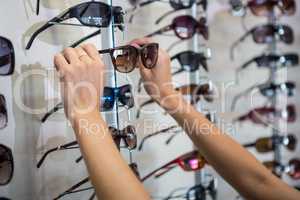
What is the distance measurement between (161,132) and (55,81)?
1.28 ft

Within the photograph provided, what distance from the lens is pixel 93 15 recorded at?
55cm

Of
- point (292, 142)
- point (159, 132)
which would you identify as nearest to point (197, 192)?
point (159, 132)

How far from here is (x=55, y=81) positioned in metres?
0.57

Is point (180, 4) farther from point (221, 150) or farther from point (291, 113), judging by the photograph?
point (291, 113)

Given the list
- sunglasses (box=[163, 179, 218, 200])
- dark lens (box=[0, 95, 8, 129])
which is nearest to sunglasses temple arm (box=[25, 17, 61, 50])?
dark lens (box=[0, 95, 8, 129])

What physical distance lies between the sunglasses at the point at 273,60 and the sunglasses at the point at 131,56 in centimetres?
59

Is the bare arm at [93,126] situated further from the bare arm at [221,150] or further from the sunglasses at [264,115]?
the sunglasses at [264,115]

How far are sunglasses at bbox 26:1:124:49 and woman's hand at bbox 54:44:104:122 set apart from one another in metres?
0.11

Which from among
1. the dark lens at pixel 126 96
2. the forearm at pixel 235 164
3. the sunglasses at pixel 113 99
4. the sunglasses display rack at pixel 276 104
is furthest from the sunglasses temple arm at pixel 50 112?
the sunglasses display rack at pixel 276 104

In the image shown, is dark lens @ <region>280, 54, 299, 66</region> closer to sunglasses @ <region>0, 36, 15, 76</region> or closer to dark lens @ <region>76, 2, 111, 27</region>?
dark lens @ <region>76, 2, 111, 27</region>

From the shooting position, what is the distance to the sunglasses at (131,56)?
21.2 inches

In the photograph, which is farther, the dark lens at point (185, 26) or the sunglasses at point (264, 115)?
the sunglasses at point (264, 115)

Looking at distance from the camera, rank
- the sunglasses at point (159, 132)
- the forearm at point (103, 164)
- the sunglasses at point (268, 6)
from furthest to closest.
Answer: the sunglasses at point (268, 6) → the sunglasses at point (159, 132) → the forearm at point (103, 164)

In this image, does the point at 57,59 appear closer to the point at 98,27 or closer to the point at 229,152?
the point at 98,27
